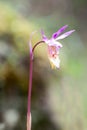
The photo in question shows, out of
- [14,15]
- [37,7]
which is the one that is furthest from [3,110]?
[37,7]

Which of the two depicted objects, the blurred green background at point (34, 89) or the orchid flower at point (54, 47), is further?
the blurred green background at point (34, 89)

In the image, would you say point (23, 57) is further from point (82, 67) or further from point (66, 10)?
point (66, 10)

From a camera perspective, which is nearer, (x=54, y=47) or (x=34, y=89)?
(x=54, y=47)

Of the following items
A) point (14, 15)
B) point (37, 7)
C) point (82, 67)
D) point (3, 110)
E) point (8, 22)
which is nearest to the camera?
point (3, 110)

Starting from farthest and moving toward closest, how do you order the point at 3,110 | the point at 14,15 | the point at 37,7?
the point at 37,7 → the point at 14,15 → the point at 3,110

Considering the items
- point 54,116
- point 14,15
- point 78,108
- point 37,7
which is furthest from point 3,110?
point 37,7

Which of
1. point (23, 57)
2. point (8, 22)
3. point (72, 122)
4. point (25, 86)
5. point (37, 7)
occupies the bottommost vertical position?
point (72, 122)

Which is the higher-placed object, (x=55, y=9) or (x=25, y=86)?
(x=55, y=9)

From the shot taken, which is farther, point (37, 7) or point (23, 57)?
point (37, 7)

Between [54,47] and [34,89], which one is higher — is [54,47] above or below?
above

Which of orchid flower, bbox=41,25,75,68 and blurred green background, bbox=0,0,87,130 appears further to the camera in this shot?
blurred green background, bbox=0,0,87,130
